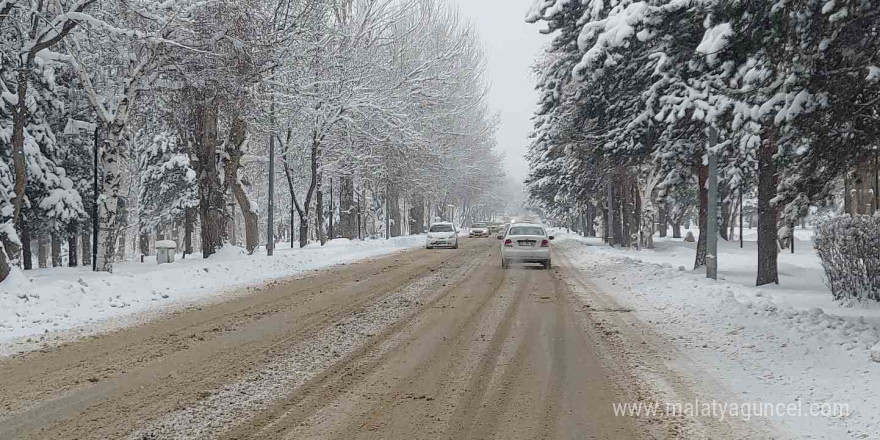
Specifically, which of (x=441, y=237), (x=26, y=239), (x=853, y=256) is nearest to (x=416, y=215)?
(x=441, y=237)

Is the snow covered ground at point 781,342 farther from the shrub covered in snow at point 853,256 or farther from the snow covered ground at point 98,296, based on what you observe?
the snow covered ground at point 98,296

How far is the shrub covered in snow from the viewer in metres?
10.9

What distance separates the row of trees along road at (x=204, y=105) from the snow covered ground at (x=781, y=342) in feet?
37.0

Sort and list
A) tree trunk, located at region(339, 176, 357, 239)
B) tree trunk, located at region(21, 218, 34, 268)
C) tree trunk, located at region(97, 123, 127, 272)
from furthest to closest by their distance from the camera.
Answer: tree trunk, located at region(339, 176, 357, 239) < tree trunk, located at region(21, 218, 34, 268) < tree trunk, located at region(97, 123, 127, 272)

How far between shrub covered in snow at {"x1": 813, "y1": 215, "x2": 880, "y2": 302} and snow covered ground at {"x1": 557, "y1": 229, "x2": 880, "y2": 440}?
44cm

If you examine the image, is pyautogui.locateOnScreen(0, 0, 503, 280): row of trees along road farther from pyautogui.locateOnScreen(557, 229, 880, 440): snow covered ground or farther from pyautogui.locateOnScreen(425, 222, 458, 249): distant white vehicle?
pyautogui.locateOnScreen(557, 229, 880, 440): snow covered ground

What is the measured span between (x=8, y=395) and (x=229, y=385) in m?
2.04

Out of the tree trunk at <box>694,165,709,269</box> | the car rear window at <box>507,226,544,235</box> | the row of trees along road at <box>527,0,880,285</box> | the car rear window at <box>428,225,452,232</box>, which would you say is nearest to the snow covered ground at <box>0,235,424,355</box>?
the car rear window at <box>507,226,544,235</box>

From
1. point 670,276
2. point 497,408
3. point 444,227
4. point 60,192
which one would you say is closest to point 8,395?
point 497,408

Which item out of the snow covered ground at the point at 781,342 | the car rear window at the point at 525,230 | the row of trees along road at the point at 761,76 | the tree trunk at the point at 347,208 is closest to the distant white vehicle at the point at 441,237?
the tree trunk at the point at 347,208

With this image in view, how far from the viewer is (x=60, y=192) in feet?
86.3

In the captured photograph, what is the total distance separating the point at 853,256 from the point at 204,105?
635 inches

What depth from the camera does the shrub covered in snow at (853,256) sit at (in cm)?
1088

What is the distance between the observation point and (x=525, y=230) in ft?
79.7
